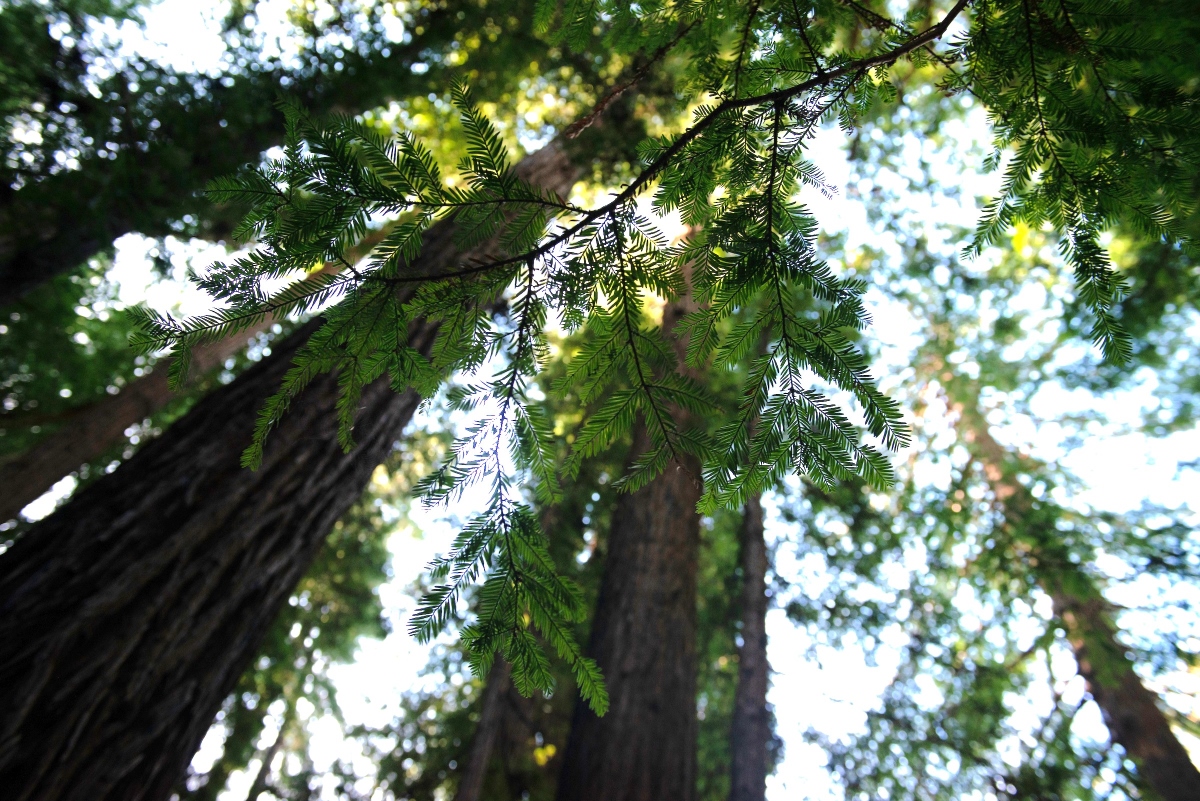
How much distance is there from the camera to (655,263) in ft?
4.92

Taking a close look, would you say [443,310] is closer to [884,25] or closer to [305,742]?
[884,25]

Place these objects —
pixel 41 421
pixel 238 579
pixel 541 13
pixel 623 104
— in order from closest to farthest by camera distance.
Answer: pixel 541 13 → pixel 238 579 → pixel 41 421 → pixel 623 104

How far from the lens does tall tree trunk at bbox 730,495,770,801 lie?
18.4 ft

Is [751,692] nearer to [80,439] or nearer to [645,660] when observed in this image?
[645,660]

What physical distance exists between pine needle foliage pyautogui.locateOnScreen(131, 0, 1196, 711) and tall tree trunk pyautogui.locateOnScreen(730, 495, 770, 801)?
4275 millimetres

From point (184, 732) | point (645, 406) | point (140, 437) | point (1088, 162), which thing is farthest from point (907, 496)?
point (140, 437)

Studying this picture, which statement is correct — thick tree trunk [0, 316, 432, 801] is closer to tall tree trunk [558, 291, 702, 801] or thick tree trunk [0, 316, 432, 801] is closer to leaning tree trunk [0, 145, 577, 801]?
leaning tree trunk [0, 145, 577, 801]

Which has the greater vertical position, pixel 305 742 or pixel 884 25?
pixel 884 25

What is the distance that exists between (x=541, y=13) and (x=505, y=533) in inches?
71.9

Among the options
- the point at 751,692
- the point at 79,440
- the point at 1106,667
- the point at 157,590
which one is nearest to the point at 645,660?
the point at 751,692

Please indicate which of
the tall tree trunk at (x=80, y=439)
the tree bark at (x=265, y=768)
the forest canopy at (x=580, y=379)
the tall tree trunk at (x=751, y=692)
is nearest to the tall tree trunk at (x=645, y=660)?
the forest canopy at (x=580, y=379)

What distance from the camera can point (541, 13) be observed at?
6.58 feet

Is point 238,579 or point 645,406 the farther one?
point 238,579

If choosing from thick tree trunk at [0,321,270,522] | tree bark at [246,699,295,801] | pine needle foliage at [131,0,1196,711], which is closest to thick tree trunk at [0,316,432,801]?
pine needle foliage at [131,0,1196,711]
